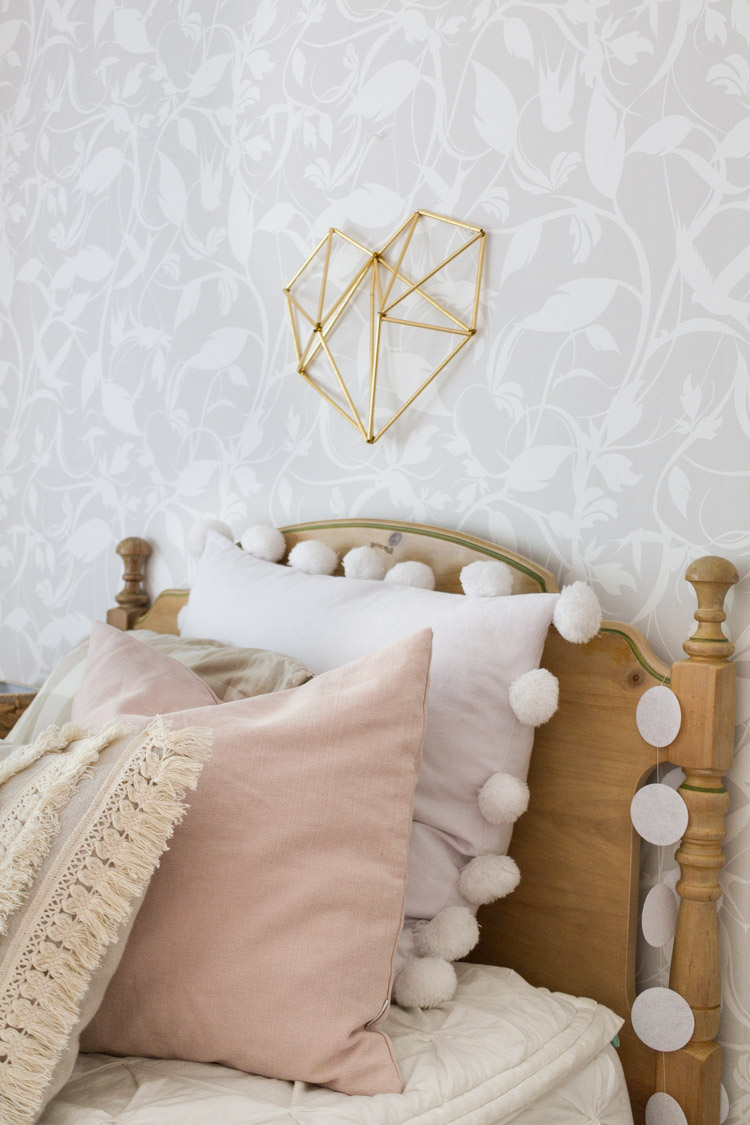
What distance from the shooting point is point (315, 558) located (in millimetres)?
1452

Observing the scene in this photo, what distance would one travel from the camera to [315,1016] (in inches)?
34.5

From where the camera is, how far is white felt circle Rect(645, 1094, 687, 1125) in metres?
1.09

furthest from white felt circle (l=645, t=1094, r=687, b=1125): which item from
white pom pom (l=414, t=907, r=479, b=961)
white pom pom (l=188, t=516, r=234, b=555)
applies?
white pom pom (l=188, t=516, r=234, b=555)

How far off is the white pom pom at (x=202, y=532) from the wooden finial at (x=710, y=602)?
80cm

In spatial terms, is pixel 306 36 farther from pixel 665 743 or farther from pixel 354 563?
pixel 665 743

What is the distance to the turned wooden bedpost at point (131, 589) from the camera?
1823 mm

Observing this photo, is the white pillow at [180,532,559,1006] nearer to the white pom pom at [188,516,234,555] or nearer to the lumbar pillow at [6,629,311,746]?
the lumbar pillow at [6,629,311,746]

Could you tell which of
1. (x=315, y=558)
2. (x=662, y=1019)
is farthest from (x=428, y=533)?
(x=662, y=1019)

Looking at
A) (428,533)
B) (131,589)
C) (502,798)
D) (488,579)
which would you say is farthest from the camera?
(131,589)

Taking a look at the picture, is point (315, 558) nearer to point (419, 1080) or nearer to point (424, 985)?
point (424, 985)

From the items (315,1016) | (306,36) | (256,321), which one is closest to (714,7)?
(306,36)

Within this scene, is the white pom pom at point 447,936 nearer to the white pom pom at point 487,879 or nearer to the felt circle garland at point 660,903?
the white pom pom at point 487,879

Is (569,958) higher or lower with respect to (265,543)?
lower

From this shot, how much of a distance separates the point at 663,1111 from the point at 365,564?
30.3 inches
